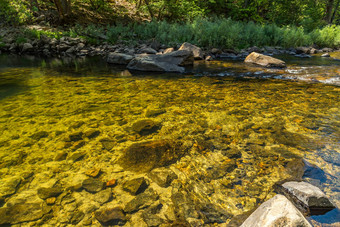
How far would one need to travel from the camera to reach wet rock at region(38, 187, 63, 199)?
1.87 metres

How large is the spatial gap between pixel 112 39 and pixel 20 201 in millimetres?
14212

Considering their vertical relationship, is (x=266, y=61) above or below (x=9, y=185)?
above

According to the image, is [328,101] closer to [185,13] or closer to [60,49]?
[60,49]

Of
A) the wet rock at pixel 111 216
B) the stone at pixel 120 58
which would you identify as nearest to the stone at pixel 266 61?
the stone at pixel 120 58

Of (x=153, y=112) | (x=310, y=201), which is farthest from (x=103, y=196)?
(x=153, y=112)

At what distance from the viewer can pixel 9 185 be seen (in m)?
1.99

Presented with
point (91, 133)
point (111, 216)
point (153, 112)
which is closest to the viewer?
point (111, 216)

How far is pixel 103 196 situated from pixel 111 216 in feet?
0.87

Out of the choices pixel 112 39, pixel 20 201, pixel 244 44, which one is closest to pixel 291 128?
pixel 20 201

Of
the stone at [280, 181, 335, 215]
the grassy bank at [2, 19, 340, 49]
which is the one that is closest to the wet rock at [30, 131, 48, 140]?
the stone at [280, 181, 335, 215]

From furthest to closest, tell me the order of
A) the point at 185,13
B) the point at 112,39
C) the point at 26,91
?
the point at 185,13
the point at 112,39
the point at 26,91

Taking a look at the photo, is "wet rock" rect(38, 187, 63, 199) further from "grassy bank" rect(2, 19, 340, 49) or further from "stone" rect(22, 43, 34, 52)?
"stone" rect(22, 43, 34, 52)

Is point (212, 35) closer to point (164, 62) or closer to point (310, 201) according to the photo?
point (164, 62)

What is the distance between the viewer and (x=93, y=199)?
6.05 feet
